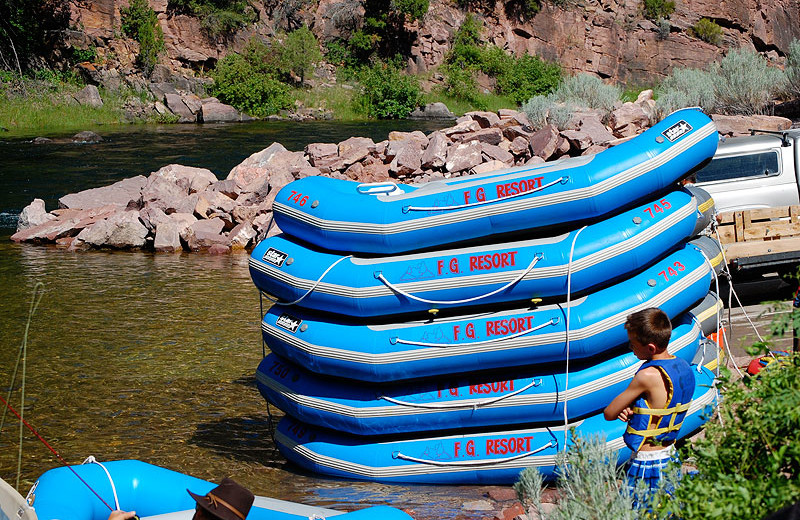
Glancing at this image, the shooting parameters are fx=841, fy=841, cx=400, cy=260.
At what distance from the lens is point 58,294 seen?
438 inches

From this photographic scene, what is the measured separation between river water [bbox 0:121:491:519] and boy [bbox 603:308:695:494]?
1531mm

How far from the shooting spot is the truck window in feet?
32.5

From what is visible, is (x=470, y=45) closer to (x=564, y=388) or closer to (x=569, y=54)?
(x=569, y=54)

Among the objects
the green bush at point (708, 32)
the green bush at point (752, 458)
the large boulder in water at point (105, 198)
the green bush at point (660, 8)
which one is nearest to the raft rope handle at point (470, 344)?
the green bush at point (752, 458)

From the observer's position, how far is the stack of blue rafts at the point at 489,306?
5.44 metres

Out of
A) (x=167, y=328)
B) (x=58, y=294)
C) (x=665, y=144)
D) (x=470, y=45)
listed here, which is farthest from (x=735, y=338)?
(x=470, y=45)

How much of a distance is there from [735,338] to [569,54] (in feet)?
143

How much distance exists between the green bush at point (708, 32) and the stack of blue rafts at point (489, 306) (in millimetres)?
47630

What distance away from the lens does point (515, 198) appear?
5562 mm

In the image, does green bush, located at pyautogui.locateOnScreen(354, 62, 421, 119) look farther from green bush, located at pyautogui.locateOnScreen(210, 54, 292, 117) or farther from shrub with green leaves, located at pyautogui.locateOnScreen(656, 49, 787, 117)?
shrub with green leaves, located at pyautogui.locateOnScreen(656, 49, 787, 117)

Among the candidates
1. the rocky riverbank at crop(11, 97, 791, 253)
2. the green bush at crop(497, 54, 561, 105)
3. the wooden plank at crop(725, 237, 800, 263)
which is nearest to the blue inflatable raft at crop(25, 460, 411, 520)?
the wooden plank at crop(725, 237, 800, 263)

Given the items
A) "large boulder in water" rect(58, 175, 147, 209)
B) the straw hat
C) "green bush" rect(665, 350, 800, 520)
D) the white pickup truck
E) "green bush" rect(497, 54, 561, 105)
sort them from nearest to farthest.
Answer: "green bush" rect(665, 350, 800, 520) < the straw hat < the white pickup truck < "large boulder in water" rect(58, 175, 147, 209) < "green bush" rect(497, 54, 561, 105)

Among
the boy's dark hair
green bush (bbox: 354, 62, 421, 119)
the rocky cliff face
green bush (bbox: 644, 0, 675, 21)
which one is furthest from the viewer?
green bush (bbox: 644, 0, 675, 21)

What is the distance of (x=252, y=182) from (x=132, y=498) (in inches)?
477
